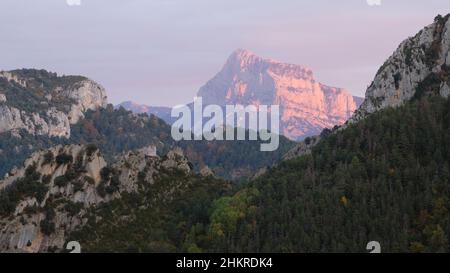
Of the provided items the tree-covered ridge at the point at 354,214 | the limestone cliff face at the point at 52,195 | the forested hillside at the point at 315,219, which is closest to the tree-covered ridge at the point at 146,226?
the forested hillside at the point at 315,219

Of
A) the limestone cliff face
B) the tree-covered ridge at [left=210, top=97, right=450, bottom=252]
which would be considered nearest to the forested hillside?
the tree-covered ridge at [left=210, top=97, right=450, bottom=252]

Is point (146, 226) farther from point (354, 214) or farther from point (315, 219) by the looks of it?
point (354, 214)

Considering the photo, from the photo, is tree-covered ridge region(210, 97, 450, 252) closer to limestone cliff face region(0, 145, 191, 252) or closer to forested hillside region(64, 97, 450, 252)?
forested hillside region(64, 97, 450, 252)

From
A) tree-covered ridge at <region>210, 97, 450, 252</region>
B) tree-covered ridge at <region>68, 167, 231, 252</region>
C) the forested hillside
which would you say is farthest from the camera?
tree-covered ridge at <region>68, 167, 231, 252</region>

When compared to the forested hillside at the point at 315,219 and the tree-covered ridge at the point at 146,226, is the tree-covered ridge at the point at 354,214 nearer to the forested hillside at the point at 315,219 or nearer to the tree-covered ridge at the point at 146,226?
the forested hillside at the point at 315,219

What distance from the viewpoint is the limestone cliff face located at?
176125mm

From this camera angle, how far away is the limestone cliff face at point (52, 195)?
176 metres

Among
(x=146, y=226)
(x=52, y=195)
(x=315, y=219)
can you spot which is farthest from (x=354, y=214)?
(x=52, y=195)

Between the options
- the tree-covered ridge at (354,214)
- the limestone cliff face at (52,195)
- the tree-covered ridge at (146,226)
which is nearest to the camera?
the tree-covered ridge at (354,214)

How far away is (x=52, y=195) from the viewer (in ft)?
616

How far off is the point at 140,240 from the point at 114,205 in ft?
63.8
